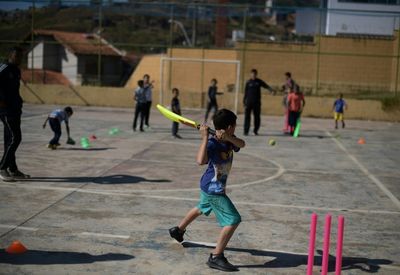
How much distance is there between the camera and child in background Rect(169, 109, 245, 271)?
5.54m

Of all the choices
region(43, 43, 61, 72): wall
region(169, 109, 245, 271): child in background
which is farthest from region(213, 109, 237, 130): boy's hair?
region(43, 43, 61, 72): wall

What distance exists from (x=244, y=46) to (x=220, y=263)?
23420mm

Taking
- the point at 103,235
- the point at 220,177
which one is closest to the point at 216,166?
the point at 220,177

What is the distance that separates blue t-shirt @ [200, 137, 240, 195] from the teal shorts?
0.06 meters

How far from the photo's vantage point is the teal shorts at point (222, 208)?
561cm

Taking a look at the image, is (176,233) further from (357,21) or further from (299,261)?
(357,21)

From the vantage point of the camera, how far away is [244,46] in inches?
1109

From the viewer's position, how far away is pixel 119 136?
15.8 m

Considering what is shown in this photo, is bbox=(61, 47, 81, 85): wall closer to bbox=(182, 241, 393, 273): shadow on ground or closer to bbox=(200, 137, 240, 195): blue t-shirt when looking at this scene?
bbox=(182, 241, 393, 273): shadow on ground

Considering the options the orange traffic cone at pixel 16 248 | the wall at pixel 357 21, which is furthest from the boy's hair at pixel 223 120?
the wall at pixel 357 21

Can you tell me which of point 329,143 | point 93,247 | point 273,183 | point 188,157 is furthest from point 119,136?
point 93,247

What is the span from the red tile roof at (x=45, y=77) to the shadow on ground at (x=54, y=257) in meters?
23.6

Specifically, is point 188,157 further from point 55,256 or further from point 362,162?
point 55,256

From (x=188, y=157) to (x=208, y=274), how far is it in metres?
7.23
